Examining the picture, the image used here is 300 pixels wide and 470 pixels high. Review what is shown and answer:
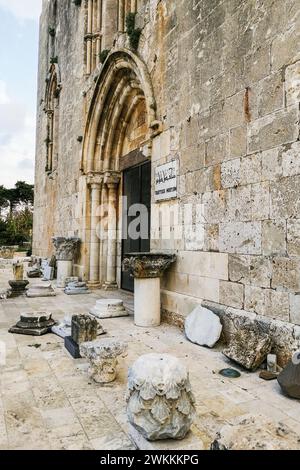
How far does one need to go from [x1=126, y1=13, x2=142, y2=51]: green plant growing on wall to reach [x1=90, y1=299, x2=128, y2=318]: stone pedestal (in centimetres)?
430

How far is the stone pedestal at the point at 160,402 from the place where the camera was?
1735 mm

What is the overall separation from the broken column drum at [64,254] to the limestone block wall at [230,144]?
140 inches

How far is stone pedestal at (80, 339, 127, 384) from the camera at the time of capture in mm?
2568

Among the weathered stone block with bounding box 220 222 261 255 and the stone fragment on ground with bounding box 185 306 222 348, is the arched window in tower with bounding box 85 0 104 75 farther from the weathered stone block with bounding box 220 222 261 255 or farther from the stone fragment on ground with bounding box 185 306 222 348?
the stone fragment on ground with bounding box 185 306 222 348

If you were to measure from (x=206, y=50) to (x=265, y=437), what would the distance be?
402 cm

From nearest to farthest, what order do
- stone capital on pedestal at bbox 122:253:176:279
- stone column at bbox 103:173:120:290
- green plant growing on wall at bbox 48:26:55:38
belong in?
stone capital on pedestal at bbox 122:253:176:279, stone column at bbox 103:173:120:290, green plant growing on wall at bbox 48:26:55:38

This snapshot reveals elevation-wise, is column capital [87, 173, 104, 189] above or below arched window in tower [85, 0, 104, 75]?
below

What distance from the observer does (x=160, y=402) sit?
1769 mm

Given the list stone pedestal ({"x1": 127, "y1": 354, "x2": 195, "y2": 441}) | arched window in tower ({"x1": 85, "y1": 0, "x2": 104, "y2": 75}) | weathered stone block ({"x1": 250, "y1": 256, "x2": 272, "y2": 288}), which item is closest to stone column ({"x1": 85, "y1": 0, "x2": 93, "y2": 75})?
arched window in tower ({"x1": 85, "y1": 0, "x2": 104, "y2": 75})

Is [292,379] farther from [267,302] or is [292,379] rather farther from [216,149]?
[216,149]

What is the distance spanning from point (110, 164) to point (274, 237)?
5.44m

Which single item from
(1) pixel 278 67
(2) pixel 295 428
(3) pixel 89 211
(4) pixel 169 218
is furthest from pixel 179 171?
(3) pixel 89 211

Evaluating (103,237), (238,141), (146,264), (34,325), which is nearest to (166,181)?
(146,264)

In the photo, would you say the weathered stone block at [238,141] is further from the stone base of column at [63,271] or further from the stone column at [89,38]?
the stone column at [89,38]
